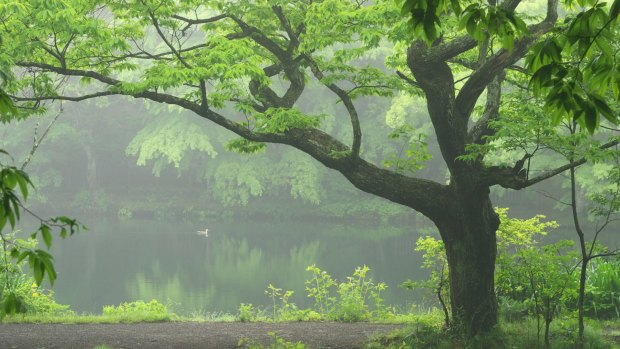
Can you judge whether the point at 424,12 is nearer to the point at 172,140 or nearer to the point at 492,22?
the point at 492,22

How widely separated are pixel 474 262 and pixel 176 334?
3.53 m

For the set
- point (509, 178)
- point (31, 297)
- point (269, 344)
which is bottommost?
point (269, 344)

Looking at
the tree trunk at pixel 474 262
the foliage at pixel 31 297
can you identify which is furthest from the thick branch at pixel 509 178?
the foliage at pixel 31 297

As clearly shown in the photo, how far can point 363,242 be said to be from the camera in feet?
90.9

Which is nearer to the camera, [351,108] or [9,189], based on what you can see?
[9,189]

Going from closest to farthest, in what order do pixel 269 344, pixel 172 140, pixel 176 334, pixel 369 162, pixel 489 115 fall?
pixel 269 344
pixel 489 115
pixel 176 334
pixel 369 162
pixel 172 140

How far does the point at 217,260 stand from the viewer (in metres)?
23.6

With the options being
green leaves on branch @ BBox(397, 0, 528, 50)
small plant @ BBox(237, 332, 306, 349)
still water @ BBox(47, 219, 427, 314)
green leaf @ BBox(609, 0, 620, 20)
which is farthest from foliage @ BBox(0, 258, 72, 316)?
green leaf @ BBox(609, 0, 620, 20)

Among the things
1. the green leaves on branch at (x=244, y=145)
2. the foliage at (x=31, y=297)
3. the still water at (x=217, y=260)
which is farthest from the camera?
the still water at (x=217, y=260)

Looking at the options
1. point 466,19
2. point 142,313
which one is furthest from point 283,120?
point 466,19

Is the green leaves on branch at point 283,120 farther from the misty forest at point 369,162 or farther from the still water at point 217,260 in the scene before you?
the still water at point 217,260

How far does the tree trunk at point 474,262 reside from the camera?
291 inches

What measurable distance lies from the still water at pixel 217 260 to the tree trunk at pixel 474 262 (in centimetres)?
624

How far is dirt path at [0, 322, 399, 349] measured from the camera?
7.49 meters
